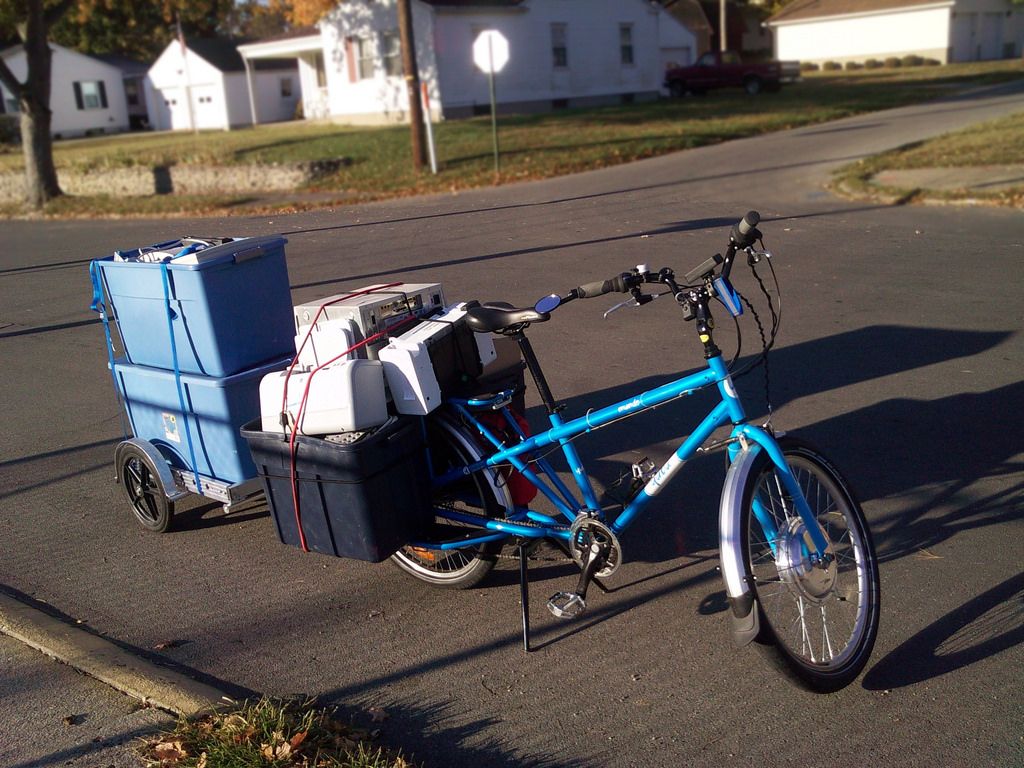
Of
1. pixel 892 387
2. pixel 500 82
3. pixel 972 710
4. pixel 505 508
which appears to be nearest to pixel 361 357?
pixel 505 508

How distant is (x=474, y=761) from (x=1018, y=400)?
4.73 meters

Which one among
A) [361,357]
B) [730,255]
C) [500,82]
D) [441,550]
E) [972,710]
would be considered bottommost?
[972,710]

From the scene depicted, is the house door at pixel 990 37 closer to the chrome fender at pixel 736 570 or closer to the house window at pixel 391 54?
the house window at pixel 391 54

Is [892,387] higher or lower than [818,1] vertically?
lower

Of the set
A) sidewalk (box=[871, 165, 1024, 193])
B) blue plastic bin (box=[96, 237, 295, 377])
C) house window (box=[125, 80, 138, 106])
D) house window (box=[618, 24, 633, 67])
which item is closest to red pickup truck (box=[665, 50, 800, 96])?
house window (box=[618, 24, 633, 67])

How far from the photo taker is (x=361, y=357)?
4.65 m

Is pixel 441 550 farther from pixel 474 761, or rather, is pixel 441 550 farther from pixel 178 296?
pixel 178 296

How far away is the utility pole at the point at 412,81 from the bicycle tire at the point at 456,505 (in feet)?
58.3

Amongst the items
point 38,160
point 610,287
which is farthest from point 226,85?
point 610,287

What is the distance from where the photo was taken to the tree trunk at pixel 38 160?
24516mm

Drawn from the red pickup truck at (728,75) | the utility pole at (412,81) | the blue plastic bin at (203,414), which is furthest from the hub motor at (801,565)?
the red pickup truck at (728,75)

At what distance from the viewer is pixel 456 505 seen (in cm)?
487

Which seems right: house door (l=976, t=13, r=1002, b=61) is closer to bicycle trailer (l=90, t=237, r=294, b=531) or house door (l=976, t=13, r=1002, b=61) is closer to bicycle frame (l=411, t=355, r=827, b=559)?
bicycle trailer (l=90, t=237, r=294, b=531)

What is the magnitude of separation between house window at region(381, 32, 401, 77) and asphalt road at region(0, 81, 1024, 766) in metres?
24.1
